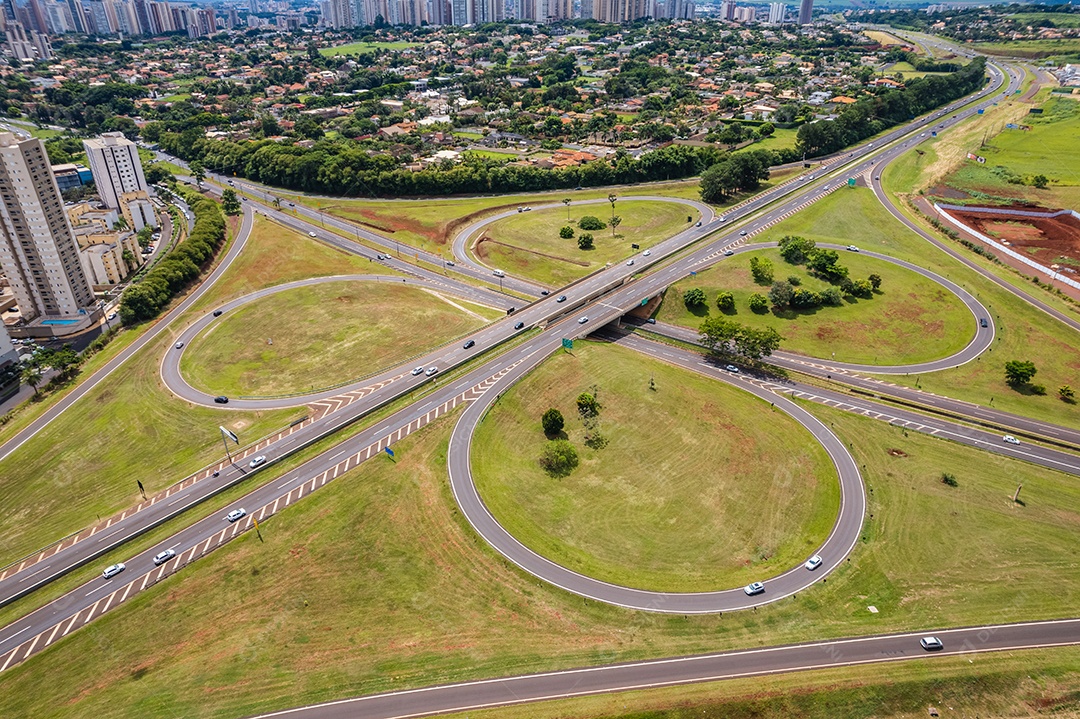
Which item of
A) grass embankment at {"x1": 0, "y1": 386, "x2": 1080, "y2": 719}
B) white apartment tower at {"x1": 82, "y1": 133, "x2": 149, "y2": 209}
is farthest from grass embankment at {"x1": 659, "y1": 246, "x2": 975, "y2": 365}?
white apartment tower at {"x1": 82, "y1": 133, "x2": 149, "y2": 209}

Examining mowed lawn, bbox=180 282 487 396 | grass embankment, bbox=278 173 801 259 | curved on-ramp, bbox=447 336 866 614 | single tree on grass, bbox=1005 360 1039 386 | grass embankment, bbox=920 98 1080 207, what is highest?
grass embankment, bbox=920 98 1080 207

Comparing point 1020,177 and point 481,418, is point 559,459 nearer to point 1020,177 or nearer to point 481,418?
point 481,418

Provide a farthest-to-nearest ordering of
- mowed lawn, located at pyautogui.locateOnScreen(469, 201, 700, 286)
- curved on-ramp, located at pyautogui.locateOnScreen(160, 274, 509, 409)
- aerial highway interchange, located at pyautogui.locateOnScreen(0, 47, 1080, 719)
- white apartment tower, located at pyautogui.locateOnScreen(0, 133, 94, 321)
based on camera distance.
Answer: mowed lawn, located at pyautogui.locateOnScreen(469, 201, 700, 286)
white apartment tower, located at pyautogui.locateOnScreen(0, 133, 94, 321)
curved on-ramp, located at pyautogui.locateOnScreen(160, 274, 509, 409)
aerial highway interchange, located at pyautogui.locateOnScreen(0, 47, 1080, 719)

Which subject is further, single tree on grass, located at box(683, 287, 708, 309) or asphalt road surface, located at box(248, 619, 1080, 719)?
single tree on grass, located at box(683, 287, 708, 309)

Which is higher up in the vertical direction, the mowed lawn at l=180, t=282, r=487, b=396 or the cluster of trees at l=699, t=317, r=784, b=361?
the cluster of trees at l=699, t=317, r=784, b=361

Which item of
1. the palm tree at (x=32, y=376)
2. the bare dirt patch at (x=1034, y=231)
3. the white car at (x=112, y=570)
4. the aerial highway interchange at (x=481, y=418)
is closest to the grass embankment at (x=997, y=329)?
the aerial highway interchange at (x=481, y=418)

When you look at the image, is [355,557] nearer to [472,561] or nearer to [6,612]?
[472,561]

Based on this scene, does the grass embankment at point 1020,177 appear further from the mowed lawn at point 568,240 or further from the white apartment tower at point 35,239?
the white apartment tower at point 35,239

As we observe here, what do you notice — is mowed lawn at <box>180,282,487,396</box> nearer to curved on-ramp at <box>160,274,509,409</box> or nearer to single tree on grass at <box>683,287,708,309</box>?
curved on-ramp at <box>160,274,509,409</box>
